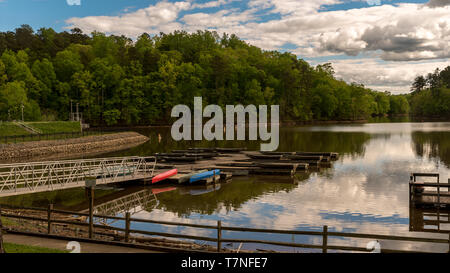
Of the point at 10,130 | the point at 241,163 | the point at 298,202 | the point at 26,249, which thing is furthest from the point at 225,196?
the point at 10,130

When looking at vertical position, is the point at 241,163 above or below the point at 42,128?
below

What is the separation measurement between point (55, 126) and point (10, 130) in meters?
10.8

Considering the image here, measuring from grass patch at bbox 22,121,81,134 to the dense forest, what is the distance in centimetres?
972

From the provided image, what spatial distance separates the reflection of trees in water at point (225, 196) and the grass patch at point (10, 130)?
43.6m

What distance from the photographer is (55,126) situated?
239ft

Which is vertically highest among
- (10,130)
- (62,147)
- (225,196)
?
(10,130)

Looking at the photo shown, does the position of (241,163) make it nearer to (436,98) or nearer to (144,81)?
(144,81)

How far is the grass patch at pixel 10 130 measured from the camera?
61231 millimetres

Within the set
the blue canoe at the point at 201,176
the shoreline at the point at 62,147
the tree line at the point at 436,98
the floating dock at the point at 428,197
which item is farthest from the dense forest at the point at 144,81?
the floating dock at the point at 428,197

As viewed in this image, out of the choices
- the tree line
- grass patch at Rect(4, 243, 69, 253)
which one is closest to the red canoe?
grass patch at Rect(4, 243, 69, 253)

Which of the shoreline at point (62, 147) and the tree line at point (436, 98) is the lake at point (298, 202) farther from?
the tree line at point (436, 98)

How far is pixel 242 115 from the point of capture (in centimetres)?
13512

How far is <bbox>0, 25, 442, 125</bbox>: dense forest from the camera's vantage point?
102250mm
